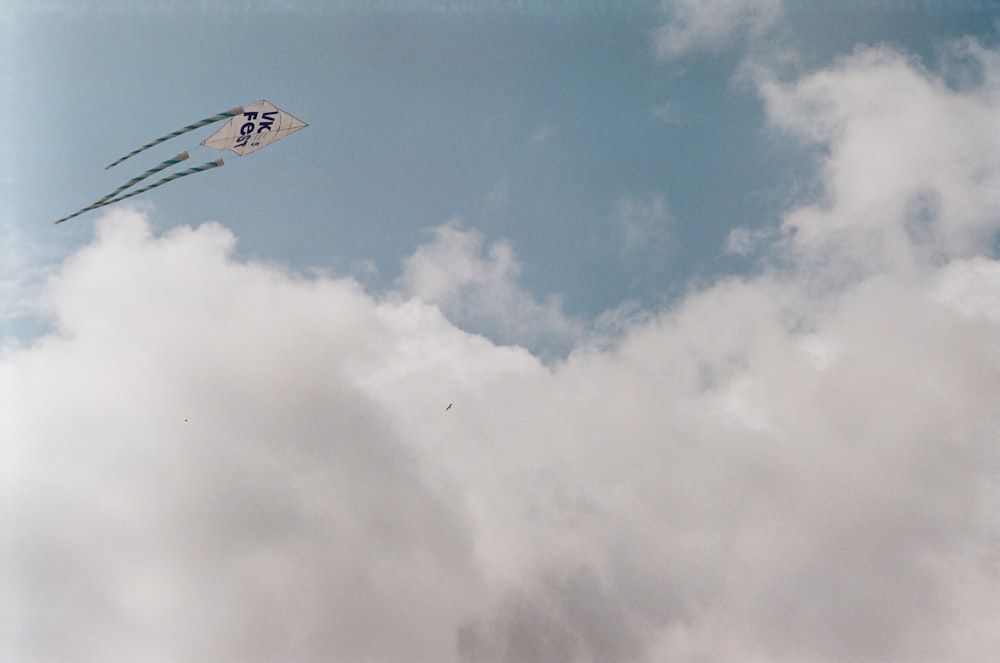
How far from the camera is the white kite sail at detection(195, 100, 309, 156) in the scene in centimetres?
10661

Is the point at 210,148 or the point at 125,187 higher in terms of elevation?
the point at 210,148

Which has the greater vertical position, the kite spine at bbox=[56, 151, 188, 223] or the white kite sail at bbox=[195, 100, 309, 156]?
the white kite sail at bbox=[195, 100, 309, 156]

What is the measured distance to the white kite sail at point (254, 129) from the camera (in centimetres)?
10661

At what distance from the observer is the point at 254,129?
10881 cm

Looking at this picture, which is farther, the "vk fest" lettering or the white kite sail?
the "vk fest" lettering

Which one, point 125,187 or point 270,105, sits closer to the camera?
point 125,187

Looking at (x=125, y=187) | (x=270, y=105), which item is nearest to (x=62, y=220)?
(x=125, y=187)

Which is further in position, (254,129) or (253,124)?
(254,129)

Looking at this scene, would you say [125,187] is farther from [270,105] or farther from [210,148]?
[270,105]

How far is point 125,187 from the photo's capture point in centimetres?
8831

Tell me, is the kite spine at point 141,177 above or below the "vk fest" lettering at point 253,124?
below

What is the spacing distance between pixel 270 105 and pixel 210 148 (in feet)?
40.8

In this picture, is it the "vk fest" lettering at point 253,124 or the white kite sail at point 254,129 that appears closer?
the white kite sail at point 254,129

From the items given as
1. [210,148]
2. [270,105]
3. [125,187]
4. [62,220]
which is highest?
[270,105]
